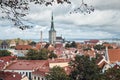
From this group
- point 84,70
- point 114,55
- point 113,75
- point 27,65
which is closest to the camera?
point 113,75

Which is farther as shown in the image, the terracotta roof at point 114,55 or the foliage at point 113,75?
the terracotta roof at point 114,55

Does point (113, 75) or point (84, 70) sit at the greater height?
point (113, 75)

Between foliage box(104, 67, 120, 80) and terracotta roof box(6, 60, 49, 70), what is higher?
foliage box(104, 67, 120, 80)

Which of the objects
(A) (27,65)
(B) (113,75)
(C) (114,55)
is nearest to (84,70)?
(B) (113,75)

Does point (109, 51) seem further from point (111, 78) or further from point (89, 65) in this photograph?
point (111, 78)

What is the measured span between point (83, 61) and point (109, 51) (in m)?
25.8

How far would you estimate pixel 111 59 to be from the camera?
6316 centimetres

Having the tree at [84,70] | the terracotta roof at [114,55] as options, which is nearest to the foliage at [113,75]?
the tree at [84,70]

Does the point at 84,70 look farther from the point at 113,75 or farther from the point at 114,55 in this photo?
the point at 114,55

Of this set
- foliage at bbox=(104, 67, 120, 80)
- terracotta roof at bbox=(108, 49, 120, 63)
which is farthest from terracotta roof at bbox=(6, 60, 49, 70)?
foliage at bbox=(104, 67, 120, 80)

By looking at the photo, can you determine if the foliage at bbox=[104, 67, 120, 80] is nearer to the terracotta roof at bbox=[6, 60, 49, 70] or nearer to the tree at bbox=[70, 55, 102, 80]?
the tree at bbox=[70, 55, 102, 80]

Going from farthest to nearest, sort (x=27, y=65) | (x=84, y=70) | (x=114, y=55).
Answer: (x=114, y=55) < (x=27, y=65) < (x=84, y=70)

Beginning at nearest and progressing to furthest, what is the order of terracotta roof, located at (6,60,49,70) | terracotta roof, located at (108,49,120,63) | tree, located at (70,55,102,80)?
tree, located at (70,55,102,80) → terracotta roof, located at (6,60,49,70) → terracotta roof, located at (108,49,120,63)

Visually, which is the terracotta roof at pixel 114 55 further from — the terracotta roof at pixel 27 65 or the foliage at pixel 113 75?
the foliage at pixel 113 75
